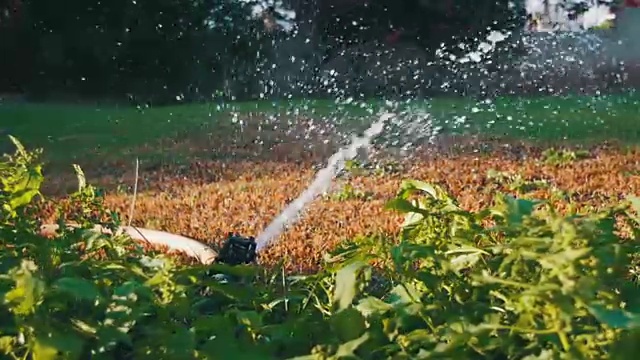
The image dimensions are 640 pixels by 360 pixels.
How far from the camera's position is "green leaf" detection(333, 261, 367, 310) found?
0.67m

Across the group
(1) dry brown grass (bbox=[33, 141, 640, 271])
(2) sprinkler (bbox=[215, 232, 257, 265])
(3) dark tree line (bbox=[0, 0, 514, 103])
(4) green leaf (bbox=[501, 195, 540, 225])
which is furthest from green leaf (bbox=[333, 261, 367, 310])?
(3) dark tree line (bbox=[0, 0, 514, 103])

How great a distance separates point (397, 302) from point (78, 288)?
0.71 ft

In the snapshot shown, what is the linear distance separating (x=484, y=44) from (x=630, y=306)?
1956 millimetres

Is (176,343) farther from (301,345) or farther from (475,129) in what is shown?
(475,129)

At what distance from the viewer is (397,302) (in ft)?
2.34

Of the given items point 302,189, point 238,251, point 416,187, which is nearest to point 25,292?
point 416,187

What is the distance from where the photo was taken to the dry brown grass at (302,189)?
238 cm

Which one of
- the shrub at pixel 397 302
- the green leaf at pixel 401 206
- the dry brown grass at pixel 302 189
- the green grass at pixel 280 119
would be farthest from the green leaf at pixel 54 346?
the green grass at pixel 280 119

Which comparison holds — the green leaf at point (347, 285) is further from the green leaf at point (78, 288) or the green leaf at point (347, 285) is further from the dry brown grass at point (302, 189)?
the dry brown grass at point (302, 189)

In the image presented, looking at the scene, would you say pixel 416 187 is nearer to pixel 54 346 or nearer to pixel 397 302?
pixel 397 302

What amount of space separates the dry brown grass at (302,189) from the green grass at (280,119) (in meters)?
0.07

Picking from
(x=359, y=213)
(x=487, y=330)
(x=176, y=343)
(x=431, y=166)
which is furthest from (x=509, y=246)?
(x=431, y=166)

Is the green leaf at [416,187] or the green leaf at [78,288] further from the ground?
the green leaf at [416,187]

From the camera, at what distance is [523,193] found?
246 cm
